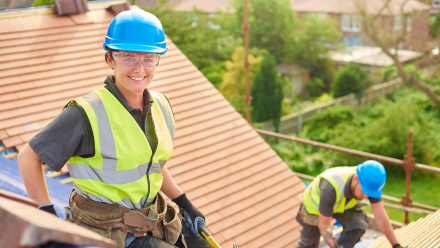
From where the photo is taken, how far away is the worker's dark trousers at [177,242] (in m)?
2.31

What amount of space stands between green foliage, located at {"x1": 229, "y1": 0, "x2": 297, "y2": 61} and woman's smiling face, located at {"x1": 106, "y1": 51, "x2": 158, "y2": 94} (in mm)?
28519

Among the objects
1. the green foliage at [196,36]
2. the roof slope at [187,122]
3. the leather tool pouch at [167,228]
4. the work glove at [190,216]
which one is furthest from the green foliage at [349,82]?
the leather tool pouch at [167,228]

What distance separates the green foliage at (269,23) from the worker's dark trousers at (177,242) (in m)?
28.4

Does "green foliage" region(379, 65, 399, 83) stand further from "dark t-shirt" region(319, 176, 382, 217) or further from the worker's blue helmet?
the worker's blue helmet

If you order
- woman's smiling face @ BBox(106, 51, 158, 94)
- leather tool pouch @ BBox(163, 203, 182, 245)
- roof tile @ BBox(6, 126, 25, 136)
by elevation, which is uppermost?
woman's smiling face @ BBox(106, 51, 158, 94)

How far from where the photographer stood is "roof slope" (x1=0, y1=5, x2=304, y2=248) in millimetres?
5676

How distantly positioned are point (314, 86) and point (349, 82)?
3.96m

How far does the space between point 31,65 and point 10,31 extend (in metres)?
0.80

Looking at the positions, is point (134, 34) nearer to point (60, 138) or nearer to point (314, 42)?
point (60, 138)

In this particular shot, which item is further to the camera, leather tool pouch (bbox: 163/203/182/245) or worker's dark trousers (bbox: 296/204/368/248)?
worker's dark trousers (bbox: 296/204/368/248)

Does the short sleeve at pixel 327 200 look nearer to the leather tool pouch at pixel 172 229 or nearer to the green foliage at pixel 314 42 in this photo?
the leather tool pouch at pixel 172 229

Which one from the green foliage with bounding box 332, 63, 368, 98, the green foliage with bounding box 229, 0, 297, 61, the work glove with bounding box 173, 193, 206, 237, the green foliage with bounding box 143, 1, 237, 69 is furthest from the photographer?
the green foliage with bounding box 229, 0, 297, 61

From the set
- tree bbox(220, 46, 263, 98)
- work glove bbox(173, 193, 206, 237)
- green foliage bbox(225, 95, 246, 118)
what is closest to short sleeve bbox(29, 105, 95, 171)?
work glove bbox(173, 193, 206, 237)

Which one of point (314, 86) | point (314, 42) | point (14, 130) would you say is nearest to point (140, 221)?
point (14, 130)
